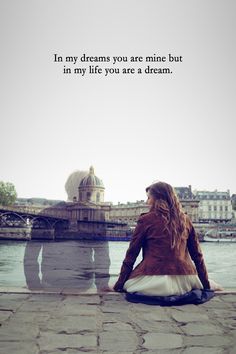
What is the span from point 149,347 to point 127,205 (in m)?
115

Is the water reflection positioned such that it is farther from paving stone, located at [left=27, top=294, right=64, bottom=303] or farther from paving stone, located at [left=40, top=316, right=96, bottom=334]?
paving stone, located at [left=40, top=316, right=96, bottom=334]

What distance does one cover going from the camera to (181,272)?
14.3 feet

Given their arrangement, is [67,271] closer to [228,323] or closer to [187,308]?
[187,308]

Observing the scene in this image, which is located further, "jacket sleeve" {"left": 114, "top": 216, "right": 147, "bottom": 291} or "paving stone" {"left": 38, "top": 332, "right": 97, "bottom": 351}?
"jacket sleeve" {"left": 114, "top": 216, "right": 147, "bottom": 291}

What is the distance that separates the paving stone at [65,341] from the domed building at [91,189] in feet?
363

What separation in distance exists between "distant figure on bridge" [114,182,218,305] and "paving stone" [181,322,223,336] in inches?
21.2

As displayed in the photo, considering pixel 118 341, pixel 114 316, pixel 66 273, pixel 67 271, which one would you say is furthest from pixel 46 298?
pixel 67 271

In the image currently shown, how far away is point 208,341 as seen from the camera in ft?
10.5

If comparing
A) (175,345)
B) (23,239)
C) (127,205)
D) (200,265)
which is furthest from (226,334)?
(127,205)

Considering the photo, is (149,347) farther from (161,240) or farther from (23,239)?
(23,239)

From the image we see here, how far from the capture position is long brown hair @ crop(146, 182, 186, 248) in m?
4.41

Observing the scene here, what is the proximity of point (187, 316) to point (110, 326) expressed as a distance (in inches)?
33.7

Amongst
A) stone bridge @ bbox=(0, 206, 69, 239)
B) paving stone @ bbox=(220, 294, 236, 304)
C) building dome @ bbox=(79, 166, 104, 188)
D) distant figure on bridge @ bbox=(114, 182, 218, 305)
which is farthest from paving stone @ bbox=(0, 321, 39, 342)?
building dome @ bbox=(79, 166, 104, 188)

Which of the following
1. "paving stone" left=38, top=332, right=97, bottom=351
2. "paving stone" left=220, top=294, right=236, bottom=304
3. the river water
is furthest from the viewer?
the river water
